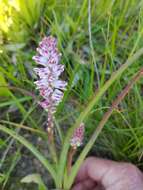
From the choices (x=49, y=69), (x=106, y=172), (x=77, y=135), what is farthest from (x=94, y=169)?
(x=49, y=69)

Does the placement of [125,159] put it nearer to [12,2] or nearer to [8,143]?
[8,143]

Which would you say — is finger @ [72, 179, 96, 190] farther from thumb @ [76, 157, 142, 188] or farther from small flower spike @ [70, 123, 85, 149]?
small flower spike @ [70, 123, 85, 149]

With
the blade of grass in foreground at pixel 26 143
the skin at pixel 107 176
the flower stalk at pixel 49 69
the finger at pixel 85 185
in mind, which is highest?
the flower stalk at pixel 49 69

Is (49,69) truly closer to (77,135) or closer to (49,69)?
(49,69)

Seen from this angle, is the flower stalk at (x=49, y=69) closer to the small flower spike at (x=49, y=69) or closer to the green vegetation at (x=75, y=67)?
the small flower spike at (x=49, y=69)

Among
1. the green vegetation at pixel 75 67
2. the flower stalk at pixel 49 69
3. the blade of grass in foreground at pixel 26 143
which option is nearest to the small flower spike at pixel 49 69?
the flower stalk at pixel 49 69

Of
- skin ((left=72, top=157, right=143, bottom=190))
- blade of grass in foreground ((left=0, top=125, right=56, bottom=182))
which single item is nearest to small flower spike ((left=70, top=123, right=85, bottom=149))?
blade of grass in foreground ((left=0, top=125, right=56, bottom=182))
